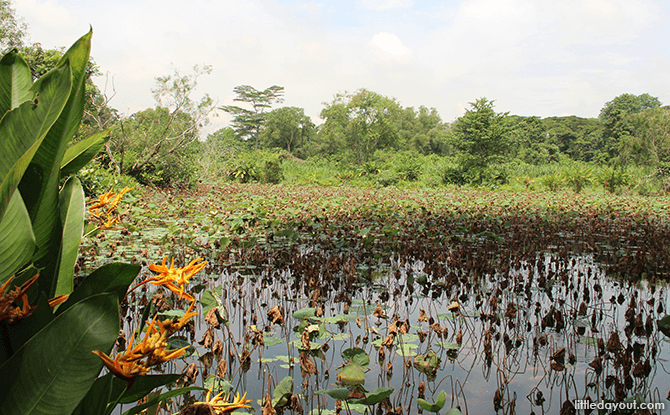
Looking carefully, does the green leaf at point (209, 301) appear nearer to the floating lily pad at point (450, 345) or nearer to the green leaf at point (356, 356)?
the green leaf at point (356, 356)

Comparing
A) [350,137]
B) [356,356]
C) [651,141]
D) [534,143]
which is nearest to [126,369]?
[356,356]

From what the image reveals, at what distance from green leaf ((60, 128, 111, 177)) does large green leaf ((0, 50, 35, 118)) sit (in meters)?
0.13

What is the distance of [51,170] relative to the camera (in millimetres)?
708

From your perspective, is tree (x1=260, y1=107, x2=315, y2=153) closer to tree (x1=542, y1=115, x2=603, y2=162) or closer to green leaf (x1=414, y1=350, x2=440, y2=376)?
tree (x1=542, y1=115, x2=603, y2=162)

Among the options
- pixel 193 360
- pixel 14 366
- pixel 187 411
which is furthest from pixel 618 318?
pixel 14 366

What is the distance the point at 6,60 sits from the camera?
0.73m

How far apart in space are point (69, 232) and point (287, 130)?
4305cm

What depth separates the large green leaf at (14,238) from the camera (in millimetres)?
617

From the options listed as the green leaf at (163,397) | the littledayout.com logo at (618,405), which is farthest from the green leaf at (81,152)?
the littledayout.com logo at (618,405)

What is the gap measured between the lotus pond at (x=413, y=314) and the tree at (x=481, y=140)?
1022cm

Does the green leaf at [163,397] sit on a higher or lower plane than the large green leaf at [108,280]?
lower

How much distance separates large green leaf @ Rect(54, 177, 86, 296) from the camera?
76cm

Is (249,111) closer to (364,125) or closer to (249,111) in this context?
(249,111)

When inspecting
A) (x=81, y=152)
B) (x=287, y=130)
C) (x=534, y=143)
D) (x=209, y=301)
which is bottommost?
(x=209, y=301)
